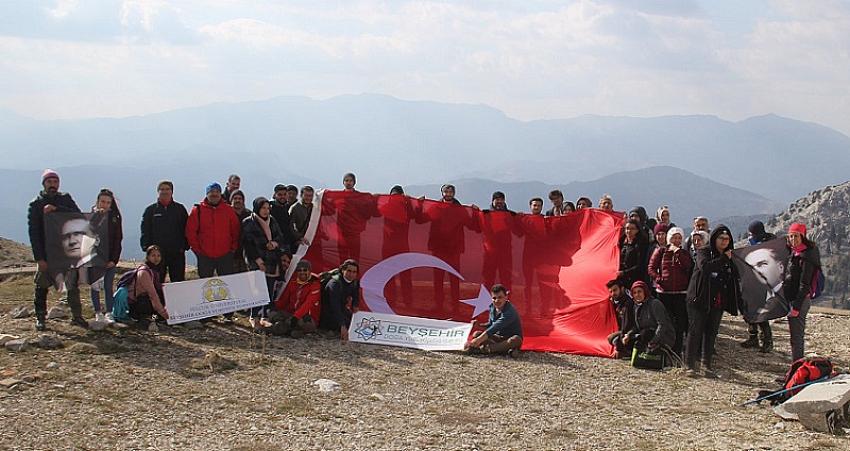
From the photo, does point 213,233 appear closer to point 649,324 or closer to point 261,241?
point 261,241

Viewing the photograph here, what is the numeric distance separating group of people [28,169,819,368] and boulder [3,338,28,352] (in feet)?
3.65

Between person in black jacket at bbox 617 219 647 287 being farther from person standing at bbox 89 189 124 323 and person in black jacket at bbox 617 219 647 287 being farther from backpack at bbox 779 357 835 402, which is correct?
person standing at bbox 89 189 124 323

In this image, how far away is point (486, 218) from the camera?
1541 cm

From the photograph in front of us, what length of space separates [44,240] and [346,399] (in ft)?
21.0

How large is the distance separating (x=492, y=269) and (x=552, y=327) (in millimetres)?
1917

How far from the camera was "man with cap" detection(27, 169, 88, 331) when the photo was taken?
476 inches

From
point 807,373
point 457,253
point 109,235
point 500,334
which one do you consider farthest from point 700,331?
point 109,235

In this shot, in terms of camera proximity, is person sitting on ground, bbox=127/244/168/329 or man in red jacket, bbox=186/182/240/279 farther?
man in red jacket, bbox=186/182/240/279

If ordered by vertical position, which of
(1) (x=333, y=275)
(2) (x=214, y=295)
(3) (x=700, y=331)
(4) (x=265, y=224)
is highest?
(4) (x=265, y=224)

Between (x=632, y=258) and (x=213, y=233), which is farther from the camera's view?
(x=213, y=233)

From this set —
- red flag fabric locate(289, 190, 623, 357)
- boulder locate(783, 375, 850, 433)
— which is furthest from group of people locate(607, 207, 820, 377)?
boulder locate(783, 375, 850, 433)

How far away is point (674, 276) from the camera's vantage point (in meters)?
12.0

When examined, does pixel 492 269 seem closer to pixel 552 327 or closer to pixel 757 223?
pixel 552 327

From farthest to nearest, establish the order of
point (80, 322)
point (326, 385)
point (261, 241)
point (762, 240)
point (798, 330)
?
1. point (261, 241)
2. point (762, 240)
3. point (80, 322)
4. point (798, 330)
5. point (326, 385)
